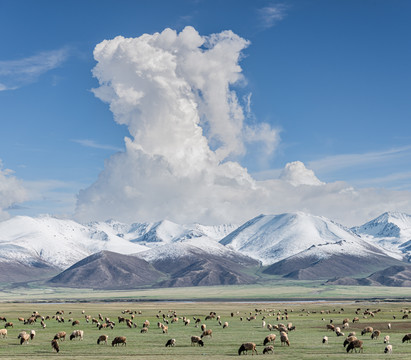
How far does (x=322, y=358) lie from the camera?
52156 mm

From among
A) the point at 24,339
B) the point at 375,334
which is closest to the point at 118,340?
the point at 24,339

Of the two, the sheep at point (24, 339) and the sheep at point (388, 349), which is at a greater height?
the sheep at point (24, 339)

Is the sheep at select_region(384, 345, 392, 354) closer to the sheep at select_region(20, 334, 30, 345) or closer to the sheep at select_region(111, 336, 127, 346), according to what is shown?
the sheep at select_region(111, 336, 127, 346)

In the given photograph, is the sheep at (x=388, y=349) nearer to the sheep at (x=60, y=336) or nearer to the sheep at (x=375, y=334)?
the sheep at (x=375, y=334)

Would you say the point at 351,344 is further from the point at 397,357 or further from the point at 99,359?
the point at 99,359

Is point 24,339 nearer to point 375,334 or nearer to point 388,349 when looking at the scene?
point 388,349

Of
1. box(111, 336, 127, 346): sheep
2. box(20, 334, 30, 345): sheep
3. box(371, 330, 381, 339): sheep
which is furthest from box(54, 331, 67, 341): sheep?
box(371, 330, 381, 339): sheep

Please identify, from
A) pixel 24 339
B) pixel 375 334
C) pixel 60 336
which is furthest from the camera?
pixel 375 334

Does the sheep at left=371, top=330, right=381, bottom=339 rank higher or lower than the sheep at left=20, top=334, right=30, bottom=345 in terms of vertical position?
lower

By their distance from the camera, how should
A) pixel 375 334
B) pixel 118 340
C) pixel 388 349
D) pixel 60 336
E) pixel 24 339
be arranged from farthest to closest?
1. pixel 375 334
2. pixel 60 336
3. pixel 24 339
4. pixel 118 340
5. pixel 388 349

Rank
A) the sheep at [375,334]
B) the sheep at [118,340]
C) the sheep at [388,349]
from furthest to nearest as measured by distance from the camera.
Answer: the sheep at [375,334]
the sheep at [118,340]
the sheep at [388,349]

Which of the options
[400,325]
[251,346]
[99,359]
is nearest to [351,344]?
[251,346]

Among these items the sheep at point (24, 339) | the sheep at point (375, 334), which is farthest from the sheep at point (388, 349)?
the sheep at point (24, 339)

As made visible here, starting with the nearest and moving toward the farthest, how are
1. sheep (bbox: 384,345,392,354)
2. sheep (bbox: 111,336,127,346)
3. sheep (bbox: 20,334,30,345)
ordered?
sheep (bbox: 384,345,392,354), sheep (bbox: 111,336,127,346), sheep (bbox: 20,334,30,345)
